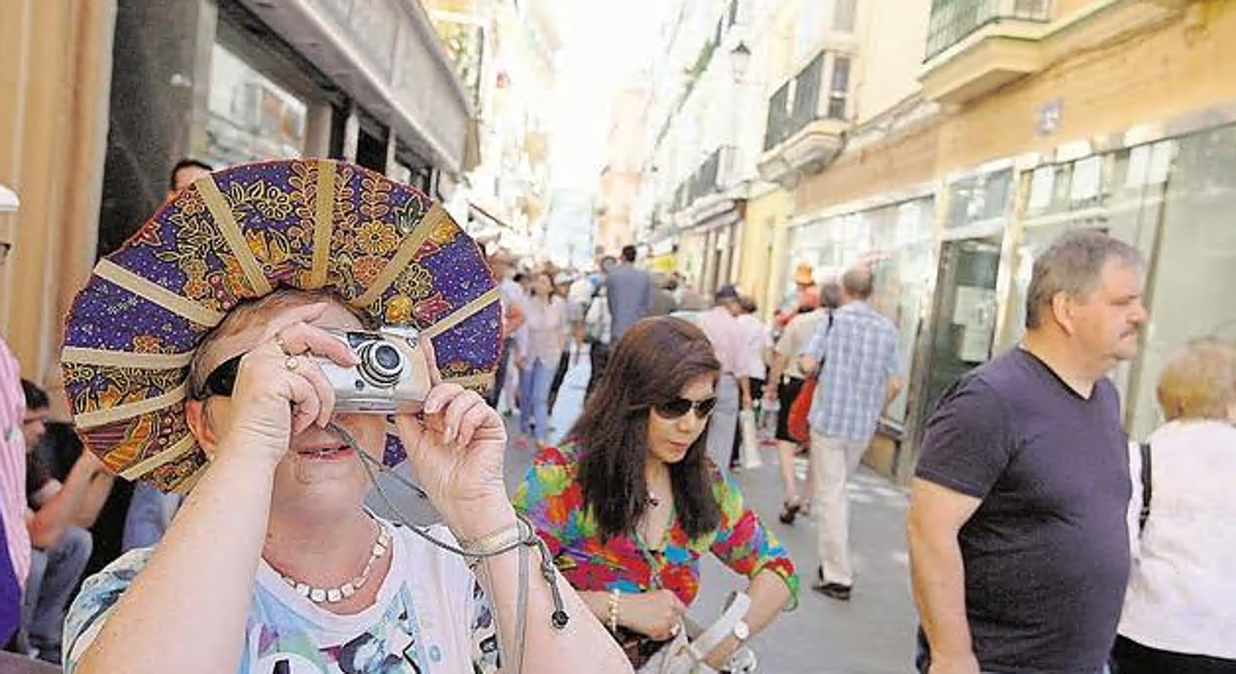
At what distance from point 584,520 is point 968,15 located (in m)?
8.27

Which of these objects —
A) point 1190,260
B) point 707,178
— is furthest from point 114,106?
point 707,178

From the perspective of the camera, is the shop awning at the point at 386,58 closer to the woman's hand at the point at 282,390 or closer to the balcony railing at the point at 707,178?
the woman's hand at the point at 282,390

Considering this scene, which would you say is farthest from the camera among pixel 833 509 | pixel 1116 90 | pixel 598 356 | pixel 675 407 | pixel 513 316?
pixel 598 356

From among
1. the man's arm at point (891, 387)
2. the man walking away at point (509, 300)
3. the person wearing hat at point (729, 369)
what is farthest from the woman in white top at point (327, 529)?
the man walking away at point (509, 300)

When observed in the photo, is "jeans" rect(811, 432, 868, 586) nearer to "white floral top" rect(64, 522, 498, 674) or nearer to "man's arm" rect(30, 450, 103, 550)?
"man's arm" rect(30, 450, 103, 550)

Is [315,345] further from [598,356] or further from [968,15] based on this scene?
[598,356]

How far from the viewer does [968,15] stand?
370 inches

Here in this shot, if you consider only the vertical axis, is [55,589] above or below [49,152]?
below

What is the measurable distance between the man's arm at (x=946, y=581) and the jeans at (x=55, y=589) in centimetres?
245

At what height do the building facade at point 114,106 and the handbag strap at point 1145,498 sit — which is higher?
the building facade at point 114,106

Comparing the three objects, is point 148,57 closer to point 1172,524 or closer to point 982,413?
point 982,413

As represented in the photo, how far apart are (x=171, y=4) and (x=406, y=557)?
4.55 m

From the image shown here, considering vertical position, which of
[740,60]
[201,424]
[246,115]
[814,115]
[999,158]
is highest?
[740,60]

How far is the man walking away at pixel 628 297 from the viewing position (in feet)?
33.2
